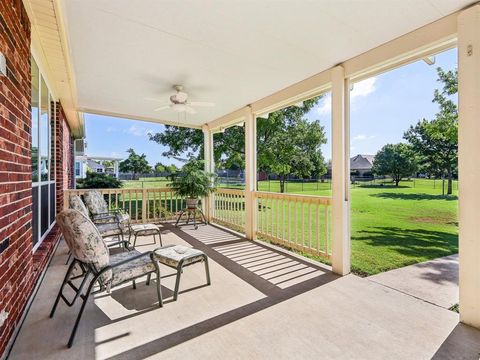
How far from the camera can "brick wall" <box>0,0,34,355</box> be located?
172cm

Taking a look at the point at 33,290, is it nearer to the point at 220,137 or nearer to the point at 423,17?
the point at 423,17

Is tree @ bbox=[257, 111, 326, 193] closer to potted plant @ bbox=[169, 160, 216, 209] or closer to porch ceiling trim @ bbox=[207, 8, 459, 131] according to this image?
potted plant @ bbox=[169, 160, 216, 209]

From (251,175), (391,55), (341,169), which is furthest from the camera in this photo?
(251,175)

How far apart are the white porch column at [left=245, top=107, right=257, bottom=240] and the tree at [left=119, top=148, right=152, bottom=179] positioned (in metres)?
6.25

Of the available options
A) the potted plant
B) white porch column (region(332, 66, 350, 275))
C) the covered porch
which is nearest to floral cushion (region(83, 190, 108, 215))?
the covered porch

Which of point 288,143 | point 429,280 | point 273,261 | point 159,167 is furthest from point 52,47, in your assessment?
point 288,143

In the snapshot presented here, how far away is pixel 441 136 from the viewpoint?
3848mm

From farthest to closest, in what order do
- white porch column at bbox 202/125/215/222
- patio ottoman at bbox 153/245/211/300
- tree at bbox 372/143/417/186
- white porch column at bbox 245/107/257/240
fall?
white porch column at bbox 202/125/215/222 → white porch column at bbox 245/107/257/240 → tree at bbox 372/143/417/186 → patio ottoman at bbox 153/245/211/300

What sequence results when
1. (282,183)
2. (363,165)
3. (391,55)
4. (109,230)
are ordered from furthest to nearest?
1. (282,183)
2. (363,165)
3. (109,230)
4. (391,55)

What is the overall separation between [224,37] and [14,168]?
7.39ft

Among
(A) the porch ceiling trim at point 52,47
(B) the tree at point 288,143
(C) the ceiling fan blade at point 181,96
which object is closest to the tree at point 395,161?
(C) the ceiling fan blade at point 181,96

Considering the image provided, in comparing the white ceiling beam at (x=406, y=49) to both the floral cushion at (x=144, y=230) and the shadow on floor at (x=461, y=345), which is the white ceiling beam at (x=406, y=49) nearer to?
the shadow on floor at (x=461, y=345)

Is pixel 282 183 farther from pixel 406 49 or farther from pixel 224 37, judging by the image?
pixel 224 37

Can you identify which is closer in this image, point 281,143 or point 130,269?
point 130,269
